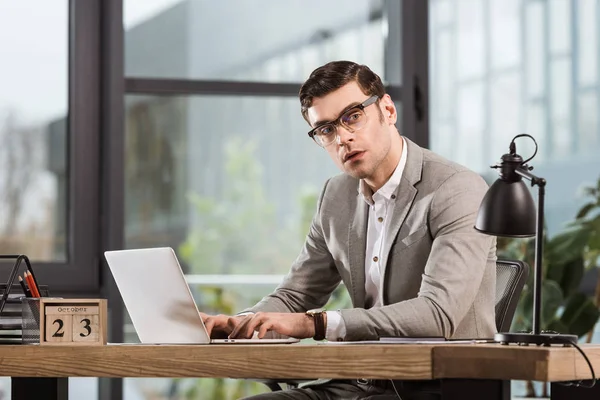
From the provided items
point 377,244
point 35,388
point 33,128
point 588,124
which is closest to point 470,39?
point 588,124

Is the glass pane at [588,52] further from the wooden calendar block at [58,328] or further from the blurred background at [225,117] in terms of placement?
the wooden calendar block at [58,328]

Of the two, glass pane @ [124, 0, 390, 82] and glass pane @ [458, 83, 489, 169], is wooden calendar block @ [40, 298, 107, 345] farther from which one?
glass pane @ [458, 83, 489, 169]

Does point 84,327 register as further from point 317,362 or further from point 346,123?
point 346,123

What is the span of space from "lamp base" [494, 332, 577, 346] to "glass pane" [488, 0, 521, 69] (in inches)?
120

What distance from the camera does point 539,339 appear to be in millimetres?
1636

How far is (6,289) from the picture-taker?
205 cm

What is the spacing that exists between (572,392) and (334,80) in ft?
3.49

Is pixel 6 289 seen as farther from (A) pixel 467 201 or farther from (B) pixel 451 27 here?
(B) pixel 451 27

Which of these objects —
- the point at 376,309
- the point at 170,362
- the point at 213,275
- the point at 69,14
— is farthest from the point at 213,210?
the point at 170,362

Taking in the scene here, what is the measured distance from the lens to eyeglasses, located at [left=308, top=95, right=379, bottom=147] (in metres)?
2.53

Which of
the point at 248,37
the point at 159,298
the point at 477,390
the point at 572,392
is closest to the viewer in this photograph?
the point at 477,390

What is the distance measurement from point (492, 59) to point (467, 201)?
226 centimetres

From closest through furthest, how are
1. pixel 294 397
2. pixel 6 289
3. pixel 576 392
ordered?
pixel 576 392 → pixel 6 289 → pixel 294 397

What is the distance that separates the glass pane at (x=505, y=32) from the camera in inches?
179
